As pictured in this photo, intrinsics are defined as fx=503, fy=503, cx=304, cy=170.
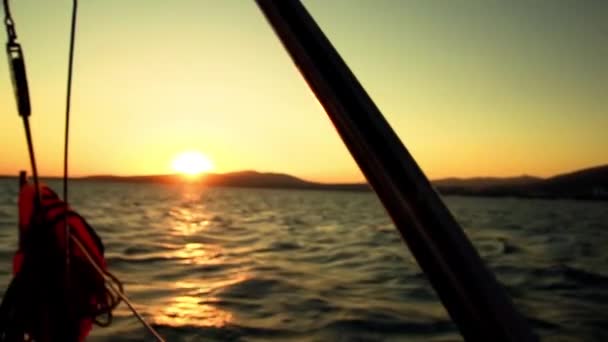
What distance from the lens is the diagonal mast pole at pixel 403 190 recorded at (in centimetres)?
90

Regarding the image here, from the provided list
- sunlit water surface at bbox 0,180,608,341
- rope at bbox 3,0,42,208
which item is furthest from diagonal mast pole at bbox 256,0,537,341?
sunlit water surface at bbox 0,180,608,341

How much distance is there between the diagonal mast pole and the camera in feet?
2.96

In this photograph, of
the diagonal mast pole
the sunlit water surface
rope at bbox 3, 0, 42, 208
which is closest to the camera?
the diagonal mast pole

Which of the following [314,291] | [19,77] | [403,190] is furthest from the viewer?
[314,291]

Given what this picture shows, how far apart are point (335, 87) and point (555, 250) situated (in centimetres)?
2547

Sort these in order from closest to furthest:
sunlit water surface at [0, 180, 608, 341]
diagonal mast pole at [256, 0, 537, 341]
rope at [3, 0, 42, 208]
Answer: diagonal mast pole at [256, 0, 537, 341] → rope at [3, 0, 42, 208] → sunlit water surface at [0, 180, 608, 341]

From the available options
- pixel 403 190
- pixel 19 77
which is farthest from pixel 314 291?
pixel 403 190

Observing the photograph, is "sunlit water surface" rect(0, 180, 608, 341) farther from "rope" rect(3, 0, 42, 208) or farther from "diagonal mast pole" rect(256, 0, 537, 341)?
"diagonal mast pole" rect(256, 0, 537, 341)

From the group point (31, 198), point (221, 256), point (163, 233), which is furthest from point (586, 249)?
point (31, 198)

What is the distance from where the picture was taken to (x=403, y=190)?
39.6 inches

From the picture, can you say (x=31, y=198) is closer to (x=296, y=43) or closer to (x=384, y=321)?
(x=296, y=43)

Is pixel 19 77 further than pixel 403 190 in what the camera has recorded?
Yes

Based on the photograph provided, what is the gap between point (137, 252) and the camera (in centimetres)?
1789

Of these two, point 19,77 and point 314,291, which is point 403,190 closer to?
point 19,77
